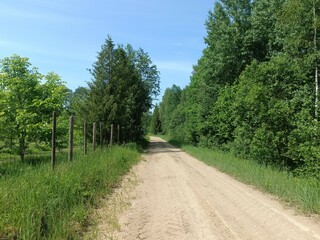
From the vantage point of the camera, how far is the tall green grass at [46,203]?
5703mm

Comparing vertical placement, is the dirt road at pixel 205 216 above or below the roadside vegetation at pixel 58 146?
below

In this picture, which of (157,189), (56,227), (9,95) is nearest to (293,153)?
(157,189)

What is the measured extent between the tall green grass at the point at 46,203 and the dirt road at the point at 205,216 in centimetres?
63

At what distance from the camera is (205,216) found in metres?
7.86

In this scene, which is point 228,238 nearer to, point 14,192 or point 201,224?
point 201,224

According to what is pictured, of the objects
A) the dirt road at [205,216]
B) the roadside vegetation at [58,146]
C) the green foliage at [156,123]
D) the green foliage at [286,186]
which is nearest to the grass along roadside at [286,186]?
the green foliage at [286,186]

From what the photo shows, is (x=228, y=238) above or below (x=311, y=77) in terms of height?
below

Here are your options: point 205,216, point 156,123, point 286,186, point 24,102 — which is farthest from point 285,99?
point 156,123

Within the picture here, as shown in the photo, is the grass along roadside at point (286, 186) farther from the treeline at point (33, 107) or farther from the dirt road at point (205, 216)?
the treeline at point (33, 107)

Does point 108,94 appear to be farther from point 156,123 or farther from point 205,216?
point 156,123

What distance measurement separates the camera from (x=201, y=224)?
7199 millimetres

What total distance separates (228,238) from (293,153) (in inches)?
464

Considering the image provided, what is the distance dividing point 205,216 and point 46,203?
348 cm

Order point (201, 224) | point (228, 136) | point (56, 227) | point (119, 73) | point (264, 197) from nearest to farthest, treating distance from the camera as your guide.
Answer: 1. point (56, 227)
2. point (201, 224)
3. point (264, 197)
4. point (228, 136)
5. point (119, 73)
